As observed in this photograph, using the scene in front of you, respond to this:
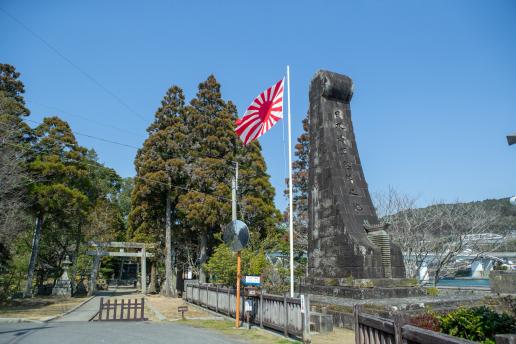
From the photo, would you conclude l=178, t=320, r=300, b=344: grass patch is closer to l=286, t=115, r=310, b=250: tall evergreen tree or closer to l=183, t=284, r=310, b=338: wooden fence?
l=183, t=284, r=310, b=338: wooden fence

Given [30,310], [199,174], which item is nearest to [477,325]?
[30,310]

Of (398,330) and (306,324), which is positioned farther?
(306,324)

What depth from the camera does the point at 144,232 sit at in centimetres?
3073

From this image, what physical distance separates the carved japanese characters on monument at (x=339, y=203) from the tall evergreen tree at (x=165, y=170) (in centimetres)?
1296

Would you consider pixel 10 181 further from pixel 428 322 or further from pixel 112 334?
pixel 428 322

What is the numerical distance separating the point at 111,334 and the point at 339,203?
812 centimetres

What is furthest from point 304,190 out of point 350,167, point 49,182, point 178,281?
point 49,182

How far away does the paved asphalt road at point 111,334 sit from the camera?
314 inches

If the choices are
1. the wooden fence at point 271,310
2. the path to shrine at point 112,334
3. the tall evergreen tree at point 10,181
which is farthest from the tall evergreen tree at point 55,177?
the wooden fence at point 271,310

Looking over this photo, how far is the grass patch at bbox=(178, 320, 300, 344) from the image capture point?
8.20 m

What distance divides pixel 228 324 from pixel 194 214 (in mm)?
12892

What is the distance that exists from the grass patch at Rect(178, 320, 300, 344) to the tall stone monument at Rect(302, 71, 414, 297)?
3.62 metres

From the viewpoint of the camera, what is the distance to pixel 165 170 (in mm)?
25312

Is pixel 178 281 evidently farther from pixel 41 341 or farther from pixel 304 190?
pixel 41 341
